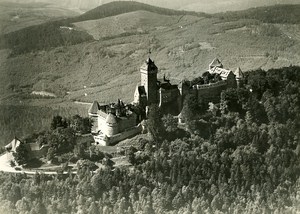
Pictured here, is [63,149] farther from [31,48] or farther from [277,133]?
[31,48]

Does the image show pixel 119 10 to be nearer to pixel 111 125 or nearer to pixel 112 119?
pixel 112 119

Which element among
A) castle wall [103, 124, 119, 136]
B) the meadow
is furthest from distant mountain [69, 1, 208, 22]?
castle wall [103, 124, 119, 136]

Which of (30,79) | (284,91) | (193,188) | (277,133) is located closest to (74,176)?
(193,188)

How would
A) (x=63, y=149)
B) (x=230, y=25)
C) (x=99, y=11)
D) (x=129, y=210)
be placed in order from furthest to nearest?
(x=230, y=25), (x=99, y=11), (x=63, y=149), (x=129, y=210)

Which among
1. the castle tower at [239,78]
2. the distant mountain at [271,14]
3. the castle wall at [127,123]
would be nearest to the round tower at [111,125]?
the castle wall at [127,123]

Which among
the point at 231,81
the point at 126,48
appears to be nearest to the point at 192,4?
the point at 231,81

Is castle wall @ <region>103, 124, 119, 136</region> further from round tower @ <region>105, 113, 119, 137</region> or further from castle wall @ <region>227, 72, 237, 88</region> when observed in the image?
castle wall @ <region>227, 72, 237, 88</region>
